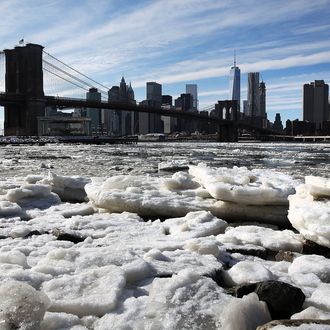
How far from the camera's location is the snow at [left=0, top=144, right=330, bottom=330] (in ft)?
9.52

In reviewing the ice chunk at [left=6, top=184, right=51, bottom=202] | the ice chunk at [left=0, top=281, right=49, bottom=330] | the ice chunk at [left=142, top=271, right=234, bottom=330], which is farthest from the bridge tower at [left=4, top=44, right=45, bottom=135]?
the ice chunk at [left=0, top=281, right=49, bottom=330]

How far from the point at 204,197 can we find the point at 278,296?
396 cm

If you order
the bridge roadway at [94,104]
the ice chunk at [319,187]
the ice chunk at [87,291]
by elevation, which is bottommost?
the ice chunk at [87,291]

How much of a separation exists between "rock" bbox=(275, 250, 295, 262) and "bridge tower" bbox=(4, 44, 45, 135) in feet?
228

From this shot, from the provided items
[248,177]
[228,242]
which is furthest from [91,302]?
[248,177]

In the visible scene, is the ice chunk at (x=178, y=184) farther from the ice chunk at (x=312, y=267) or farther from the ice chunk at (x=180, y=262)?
the ice chunk at (x=312, y=267)

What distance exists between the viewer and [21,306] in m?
2.75

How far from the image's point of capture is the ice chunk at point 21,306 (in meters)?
2.63

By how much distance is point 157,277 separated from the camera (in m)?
3.67

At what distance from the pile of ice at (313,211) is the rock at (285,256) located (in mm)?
255

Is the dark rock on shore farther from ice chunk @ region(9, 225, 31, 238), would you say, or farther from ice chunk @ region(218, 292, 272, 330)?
ice chunk @ region(9, 225, 31, 238)

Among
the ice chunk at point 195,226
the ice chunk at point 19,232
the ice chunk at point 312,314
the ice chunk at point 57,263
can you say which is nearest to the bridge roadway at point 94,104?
the ice chunk at point 195,226

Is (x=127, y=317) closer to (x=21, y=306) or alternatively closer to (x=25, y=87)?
(x=21, y=306)

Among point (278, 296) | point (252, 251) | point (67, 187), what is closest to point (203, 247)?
point (252, 251)
